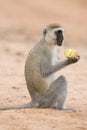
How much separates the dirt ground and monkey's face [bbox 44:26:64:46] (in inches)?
46.9

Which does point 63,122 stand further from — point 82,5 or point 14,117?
point 82,5

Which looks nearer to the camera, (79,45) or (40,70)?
(40,70)

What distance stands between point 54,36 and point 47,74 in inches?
26.2

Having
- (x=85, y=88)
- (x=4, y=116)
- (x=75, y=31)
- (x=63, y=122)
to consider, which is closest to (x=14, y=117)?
(x=4, y=116)

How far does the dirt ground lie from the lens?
8.61m

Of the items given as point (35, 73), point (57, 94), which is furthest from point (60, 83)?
point (35, 73)

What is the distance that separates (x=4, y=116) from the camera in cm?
866

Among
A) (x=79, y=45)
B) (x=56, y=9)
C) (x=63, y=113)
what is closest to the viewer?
(x=63, y=113)

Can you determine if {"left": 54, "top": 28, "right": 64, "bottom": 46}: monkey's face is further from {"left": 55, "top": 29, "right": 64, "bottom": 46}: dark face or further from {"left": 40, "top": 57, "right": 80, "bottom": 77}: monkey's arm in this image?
{"left": 40, "top": 57, "right": 80, "bottom": 77}: monkey's arm

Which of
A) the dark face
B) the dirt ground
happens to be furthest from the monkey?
the dirt ground

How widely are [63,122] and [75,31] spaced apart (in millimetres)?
16674

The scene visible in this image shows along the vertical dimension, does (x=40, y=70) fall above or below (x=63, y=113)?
above

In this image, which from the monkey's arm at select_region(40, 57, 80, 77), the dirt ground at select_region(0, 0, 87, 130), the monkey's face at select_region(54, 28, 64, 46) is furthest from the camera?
the monkey's face at select_region(54, 28, 64, 46)

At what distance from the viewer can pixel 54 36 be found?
971cm
